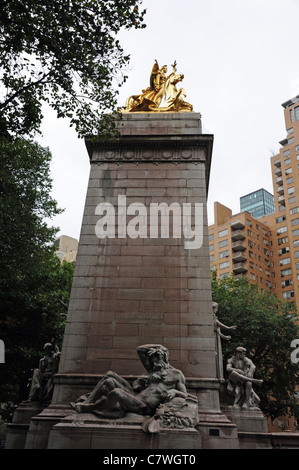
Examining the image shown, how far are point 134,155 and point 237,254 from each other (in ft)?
199

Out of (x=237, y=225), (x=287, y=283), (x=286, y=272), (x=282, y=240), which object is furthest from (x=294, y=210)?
(x=287, y=283)

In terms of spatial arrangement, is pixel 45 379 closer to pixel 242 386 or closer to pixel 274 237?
pixel 242 386

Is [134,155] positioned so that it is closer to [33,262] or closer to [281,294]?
[33,262]

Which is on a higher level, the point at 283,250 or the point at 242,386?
the point at 283,250

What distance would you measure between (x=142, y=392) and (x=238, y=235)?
66575 mm

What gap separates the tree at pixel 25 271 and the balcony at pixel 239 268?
51.2 m

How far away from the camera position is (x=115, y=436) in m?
8.51

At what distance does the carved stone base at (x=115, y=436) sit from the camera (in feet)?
27.1

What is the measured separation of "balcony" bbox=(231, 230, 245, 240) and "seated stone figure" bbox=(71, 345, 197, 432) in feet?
216

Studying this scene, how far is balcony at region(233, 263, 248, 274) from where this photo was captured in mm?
71131

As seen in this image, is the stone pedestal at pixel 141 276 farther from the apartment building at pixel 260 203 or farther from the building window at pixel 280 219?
the apartment building at pixel 260 203

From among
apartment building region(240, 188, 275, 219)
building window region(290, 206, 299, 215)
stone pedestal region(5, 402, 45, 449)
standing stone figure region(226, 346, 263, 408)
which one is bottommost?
stone pedestal region(5, 402, 45, 449)

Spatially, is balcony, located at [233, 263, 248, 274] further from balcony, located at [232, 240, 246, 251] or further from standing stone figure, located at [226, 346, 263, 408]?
standing stone figure, located at [226, 346, 263, 408]

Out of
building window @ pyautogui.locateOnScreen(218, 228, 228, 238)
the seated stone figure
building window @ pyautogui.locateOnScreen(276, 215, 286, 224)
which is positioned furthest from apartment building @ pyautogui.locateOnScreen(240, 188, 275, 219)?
the seated stone figure
